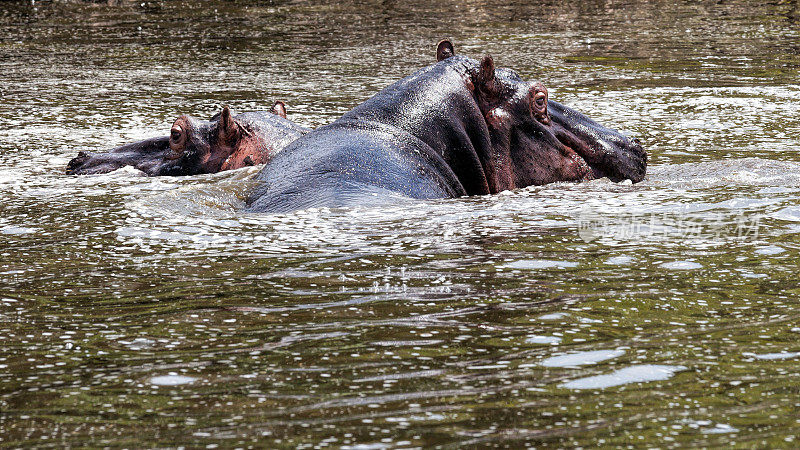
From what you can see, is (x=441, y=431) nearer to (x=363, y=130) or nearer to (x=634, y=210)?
(x=634, y=210)

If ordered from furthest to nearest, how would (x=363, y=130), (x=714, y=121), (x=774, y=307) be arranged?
(x=714, y=121) < (x=363, y=130) < (x=774, y=307)

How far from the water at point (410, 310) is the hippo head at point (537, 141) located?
0.23 m

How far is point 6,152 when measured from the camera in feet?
28.7

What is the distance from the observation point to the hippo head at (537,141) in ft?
21.9

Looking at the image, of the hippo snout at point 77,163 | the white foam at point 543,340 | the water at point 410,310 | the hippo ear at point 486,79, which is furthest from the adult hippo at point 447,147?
the white foam at point 543,340

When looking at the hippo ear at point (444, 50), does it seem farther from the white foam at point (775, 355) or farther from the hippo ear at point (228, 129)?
the white foam at point (775, 355)

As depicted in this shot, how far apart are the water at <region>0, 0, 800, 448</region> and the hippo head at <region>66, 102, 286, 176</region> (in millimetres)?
346

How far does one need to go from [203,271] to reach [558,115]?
3.23 metres

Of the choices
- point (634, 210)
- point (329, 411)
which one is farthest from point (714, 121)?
point (329, 411)

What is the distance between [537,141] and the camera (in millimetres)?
6824

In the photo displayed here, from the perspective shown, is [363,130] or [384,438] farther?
[363,130]

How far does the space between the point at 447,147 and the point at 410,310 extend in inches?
110

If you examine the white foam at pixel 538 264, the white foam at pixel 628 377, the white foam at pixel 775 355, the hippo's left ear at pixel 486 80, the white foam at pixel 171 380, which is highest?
the hippo's left ear at pixel 486 80

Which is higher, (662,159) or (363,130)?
(363,130)
